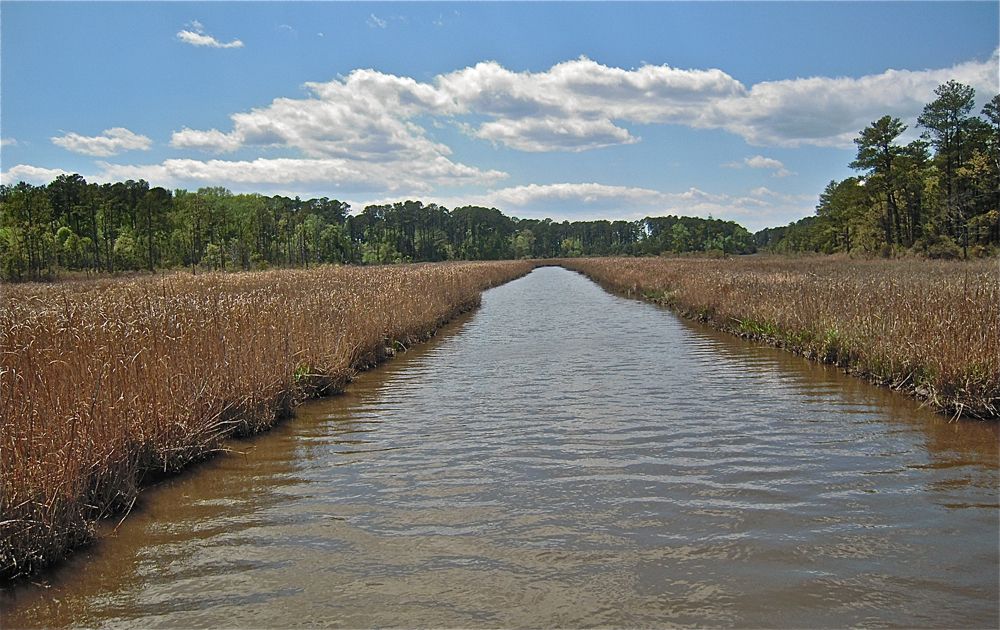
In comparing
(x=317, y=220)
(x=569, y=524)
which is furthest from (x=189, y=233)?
(x=569, y=524)

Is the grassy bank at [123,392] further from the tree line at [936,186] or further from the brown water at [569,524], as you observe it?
the tree line at [936,186]

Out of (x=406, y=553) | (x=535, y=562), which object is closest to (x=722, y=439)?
(x=535, y=562)

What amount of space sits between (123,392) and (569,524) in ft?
13.8

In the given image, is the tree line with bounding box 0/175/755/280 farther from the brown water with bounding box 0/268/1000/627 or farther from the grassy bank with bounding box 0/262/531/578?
the brown water with bounding box 0/268/1000/627

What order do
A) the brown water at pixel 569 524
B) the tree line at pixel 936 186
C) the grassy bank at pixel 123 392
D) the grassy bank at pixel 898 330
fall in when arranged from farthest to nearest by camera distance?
the tree line at pixel 936 186 → the grassy bank at pixel 898 330 → the grassy bank at pixel 123 392 → the brown water at pixel 569 524

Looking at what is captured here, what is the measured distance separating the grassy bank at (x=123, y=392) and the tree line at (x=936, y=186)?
45.8 m

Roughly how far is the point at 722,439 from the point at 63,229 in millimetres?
60826

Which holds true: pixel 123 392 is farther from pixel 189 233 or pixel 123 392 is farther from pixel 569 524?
pixel 189 233

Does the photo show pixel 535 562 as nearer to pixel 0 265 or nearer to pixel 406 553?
pixel 406 553

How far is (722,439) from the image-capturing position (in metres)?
7.62

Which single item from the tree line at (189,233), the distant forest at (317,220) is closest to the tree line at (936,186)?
the distant forest at (317,220)

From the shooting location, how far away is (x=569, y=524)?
527cm

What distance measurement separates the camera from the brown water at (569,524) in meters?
4.06

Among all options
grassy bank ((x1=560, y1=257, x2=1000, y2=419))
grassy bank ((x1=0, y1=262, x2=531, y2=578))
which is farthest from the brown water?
grassy bank ((x1=560, y1=257, x2=1000, y2=419))
